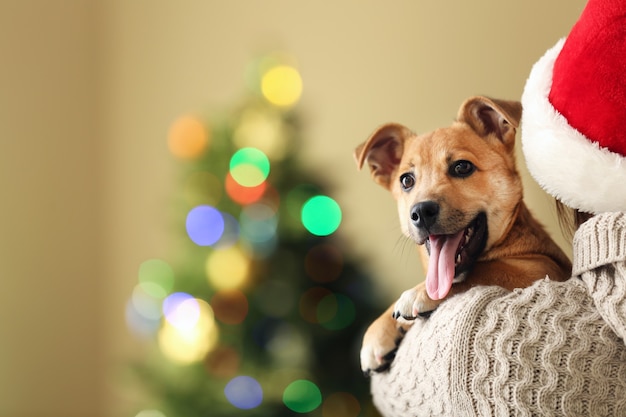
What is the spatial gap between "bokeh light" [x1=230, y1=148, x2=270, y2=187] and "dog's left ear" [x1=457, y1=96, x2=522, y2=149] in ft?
2.46

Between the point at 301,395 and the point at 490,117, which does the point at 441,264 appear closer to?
the point at 490,117

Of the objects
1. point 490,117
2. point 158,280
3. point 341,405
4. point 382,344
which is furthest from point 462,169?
point 158,280

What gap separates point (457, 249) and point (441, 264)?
0.08 m

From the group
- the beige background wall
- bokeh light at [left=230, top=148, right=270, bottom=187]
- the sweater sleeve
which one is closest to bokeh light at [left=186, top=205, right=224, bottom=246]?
bokeh light at [left=230, top=148, right=270, bottom=187]

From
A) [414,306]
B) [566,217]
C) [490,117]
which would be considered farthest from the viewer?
[490,117]

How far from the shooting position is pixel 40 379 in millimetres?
2961

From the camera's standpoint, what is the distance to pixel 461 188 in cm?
131

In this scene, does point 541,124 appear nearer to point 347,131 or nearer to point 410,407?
point 410,407

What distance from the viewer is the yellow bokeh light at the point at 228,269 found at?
6.42ft

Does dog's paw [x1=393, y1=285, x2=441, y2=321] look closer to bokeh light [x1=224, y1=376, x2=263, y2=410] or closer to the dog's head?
the dog's head

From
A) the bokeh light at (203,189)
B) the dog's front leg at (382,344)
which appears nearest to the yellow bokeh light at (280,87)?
the bokeh light at (203,189)

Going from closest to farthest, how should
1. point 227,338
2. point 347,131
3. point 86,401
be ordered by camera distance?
1. point 227,338
2. point 347,131
3. point 86,401

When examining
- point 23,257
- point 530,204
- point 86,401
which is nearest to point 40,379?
point 86,401

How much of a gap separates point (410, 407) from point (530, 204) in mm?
1161
